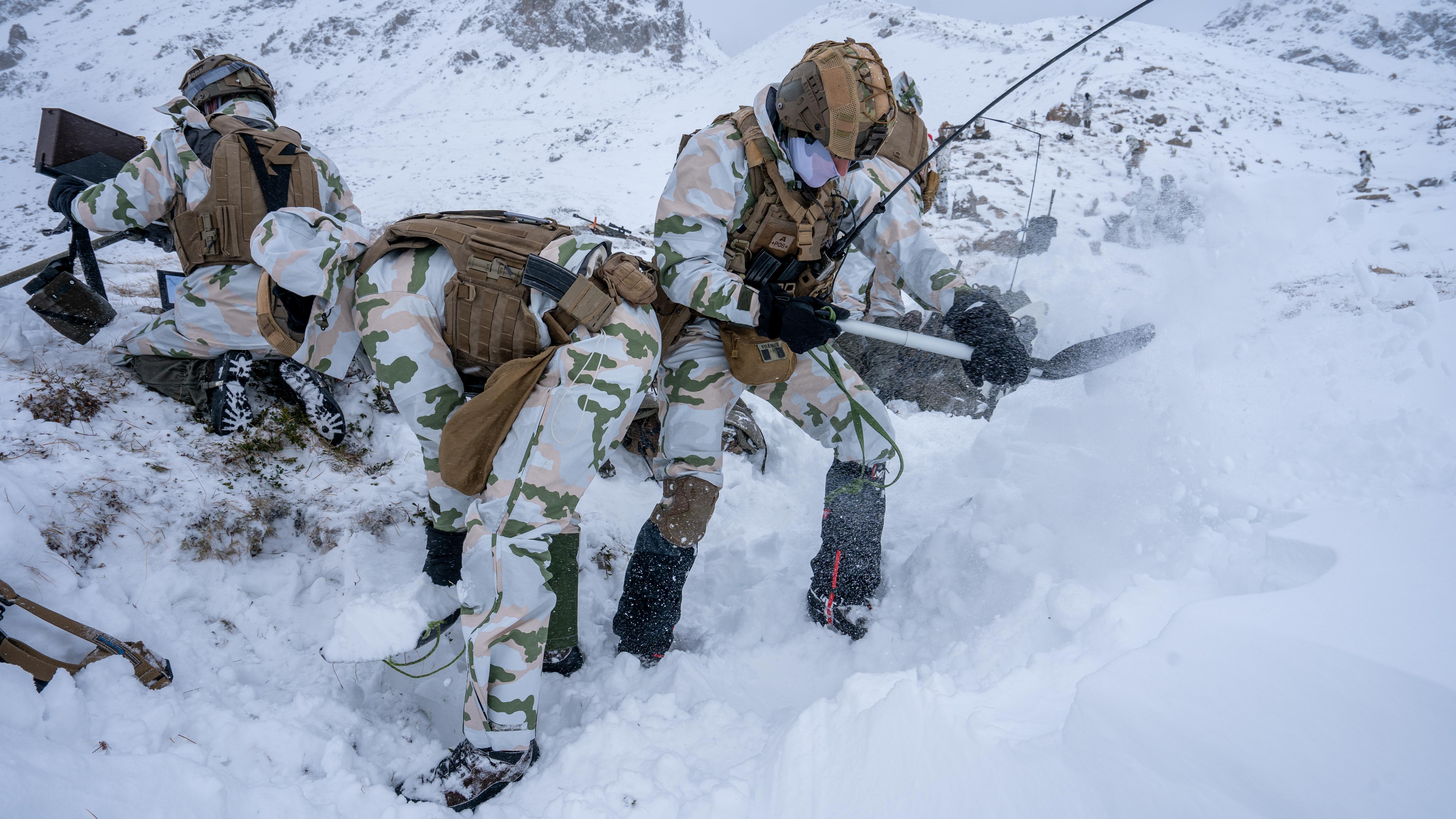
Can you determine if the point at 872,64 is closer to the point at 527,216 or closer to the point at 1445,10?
the point at 527,216

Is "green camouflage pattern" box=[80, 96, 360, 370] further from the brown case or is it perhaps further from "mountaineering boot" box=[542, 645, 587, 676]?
"mountaineering boot" box=[542, 645, 587, 676]

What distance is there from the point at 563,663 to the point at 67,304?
3.32m

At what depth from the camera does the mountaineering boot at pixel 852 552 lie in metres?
2.80

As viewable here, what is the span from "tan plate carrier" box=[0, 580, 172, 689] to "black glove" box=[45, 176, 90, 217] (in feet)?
9.05

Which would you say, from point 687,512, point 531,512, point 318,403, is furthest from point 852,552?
point 318,403

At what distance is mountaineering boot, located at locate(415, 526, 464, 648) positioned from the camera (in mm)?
2537

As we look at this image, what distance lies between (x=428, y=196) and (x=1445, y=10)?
55.7 meters

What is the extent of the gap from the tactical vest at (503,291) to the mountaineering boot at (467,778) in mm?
1272

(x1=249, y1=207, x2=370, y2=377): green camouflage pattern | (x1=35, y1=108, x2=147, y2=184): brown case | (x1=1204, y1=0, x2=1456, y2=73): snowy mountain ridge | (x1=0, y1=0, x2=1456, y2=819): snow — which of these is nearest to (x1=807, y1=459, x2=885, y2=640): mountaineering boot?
(x1=0, y1=0, x2=1456, y2=819): snow

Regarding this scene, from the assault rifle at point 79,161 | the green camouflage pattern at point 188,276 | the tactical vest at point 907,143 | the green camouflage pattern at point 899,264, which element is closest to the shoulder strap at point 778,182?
the green camouflage pattern at point 899,264

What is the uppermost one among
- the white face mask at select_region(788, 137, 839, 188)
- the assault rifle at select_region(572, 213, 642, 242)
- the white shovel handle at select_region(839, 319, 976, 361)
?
the white face mask at select_region(788, 137, 839, 188)

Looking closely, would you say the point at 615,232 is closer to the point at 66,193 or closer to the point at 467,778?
the point at 66,193

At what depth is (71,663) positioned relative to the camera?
1762 mm

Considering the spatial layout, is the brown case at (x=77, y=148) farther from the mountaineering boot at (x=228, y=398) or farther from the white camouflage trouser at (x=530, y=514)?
the white camouflage trouser at (x=530, y=514)
